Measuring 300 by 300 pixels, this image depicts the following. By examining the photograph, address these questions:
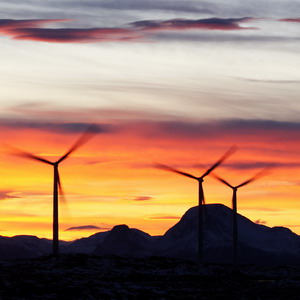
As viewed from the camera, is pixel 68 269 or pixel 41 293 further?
pixel 68 269

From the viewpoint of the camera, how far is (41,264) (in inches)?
7653

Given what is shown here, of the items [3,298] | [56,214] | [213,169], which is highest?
[213,169]

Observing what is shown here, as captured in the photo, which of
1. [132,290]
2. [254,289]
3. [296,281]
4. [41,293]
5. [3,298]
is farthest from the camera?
[296,281]

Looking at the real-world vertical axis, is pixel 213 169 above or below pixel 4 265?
above

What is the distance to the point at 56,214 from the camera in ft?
566

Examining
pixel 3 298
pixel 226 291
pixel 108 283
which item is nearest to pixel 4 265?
pixel 108 283

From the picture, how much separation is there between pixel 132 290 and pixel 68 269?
131ft

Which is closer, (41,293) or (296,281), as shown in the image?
(41,293)

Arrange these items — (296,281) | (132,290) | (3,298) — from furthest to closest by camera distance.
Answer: (296,281) < (132,290) < (3,298)

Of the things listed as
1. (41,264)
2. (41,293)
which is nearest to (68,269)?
(41,264)

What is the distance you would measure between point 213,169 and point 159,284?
31.9 metres

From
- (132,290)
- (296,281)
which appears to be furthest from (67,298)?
(296,281)

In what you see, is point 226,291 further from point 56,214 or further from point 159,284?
point 56,214

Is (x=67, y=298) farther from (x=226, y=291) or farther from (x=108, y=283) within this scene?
(x=226, y=291)
